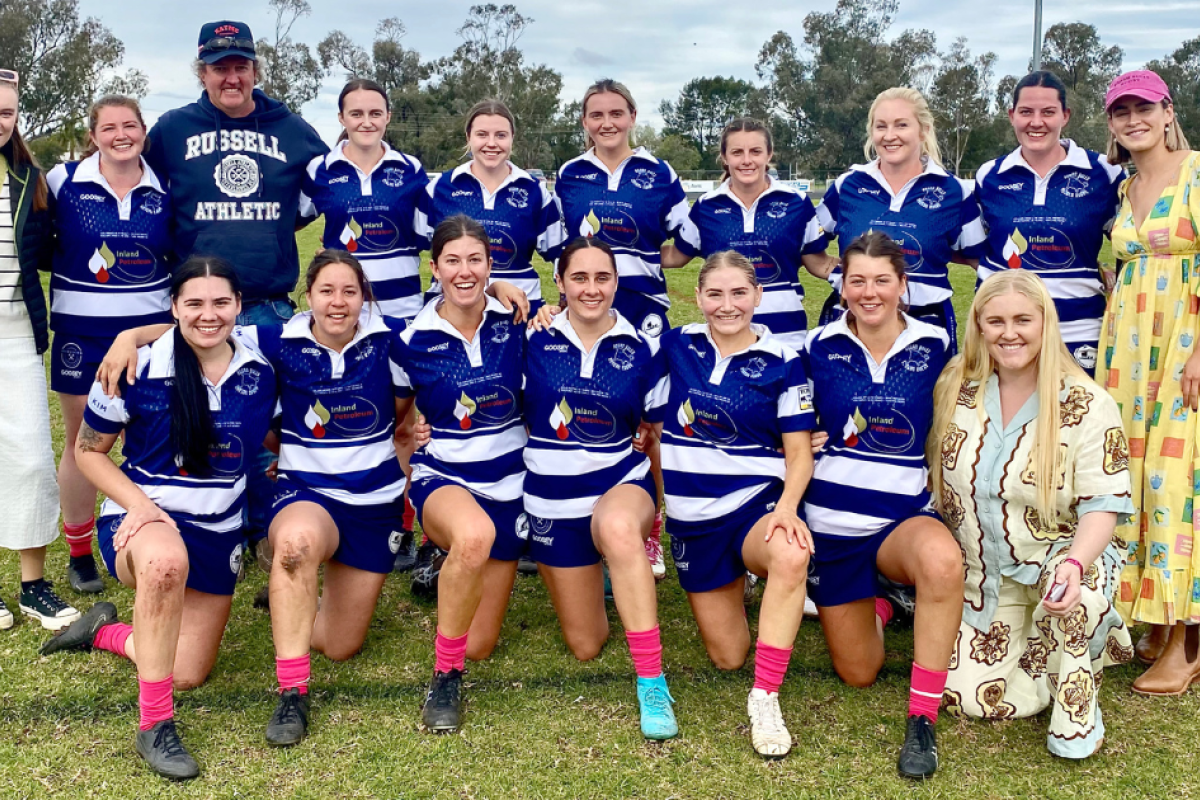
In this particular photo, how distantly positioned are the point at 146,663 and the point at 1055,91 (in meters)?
4.23

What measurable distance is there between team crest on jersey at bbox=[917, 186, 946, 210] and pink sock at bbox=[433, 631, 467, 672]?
2719 millimetres

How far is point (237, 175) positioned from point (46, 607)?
2.07 m

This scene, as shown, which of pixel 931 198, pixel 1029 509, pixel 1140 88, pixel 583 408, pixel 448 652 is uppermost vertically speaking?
pixel 1140 88

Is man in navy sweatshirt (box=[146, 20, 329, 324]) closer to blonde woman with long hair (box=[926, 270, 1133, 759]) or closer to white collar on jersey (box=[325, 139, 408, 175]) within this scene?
white collar on jersey (box=[325, 139, 408, 175])

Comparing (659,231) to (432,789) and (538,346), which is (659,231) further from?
(432,789)

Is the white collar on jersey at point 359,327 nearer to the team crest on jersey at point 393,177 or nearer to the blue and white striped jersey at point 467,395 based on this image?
the blue and white striped jersey at point 467,395

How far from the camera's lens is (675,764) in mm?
3465

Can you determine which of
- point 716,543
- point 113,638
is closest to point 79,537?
point 113,638

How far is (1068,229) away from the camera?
4457mm

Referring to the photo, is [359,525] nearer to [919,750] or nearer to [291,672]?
[291,672]

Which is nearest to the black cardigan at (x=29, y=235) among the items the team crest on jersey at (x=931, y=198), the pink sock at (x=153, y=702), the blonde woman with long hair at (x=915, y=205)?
the pink sock at (x=153, y=702)

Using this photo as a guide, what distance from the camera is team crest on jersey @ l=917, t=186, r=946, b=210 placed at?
466 cm

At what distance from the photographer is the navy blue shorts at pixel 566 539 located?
13.5ft

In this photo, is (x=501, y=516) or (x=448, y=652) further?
(x=501, y=516)
